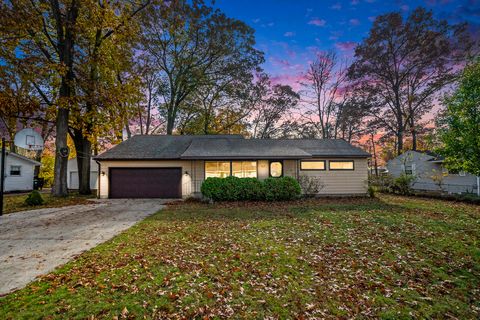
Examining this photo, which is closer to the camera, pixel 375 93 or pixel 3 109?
pixel 3 109

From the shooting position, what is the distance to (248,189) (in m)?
11.5

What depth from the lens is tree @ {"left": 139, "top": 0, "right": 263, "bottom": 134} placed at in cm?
1800

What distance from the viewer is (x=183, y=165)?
13344mm

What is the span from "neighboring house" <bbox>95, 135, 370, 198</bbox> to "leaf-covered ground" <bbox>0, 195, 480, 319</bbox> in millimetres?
6873

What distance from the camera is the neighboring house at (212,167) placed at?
42.8 feet

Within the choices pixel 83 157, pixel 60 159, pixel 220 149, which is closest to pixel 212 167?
pixel 220 149

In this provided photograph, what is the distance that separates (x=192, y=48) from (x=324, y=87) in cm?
1484

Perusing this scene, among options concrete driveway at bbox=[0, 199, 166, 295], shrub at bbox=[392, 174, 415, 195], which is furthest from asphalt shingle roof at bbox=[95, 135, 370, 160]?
concrete driveway at bbox=[0, 199, 166, 295]

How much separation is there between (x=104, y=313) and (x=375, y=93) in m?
28.0

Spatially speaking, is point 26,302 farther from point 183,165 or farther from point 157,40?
point 157,40

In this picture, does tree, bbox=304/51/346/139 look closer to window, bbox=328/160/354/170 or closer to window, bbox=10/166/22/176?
window, bbox=328/160/354/170

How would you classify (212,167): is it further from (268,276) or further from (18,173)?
(18,173)

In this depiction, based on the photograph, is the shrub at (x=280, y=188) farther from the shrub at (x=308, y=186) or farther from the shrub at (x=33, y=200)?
the shrub at (x=33, y=200)

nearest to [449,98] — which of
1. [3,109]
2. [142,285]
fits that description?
[142,285]
